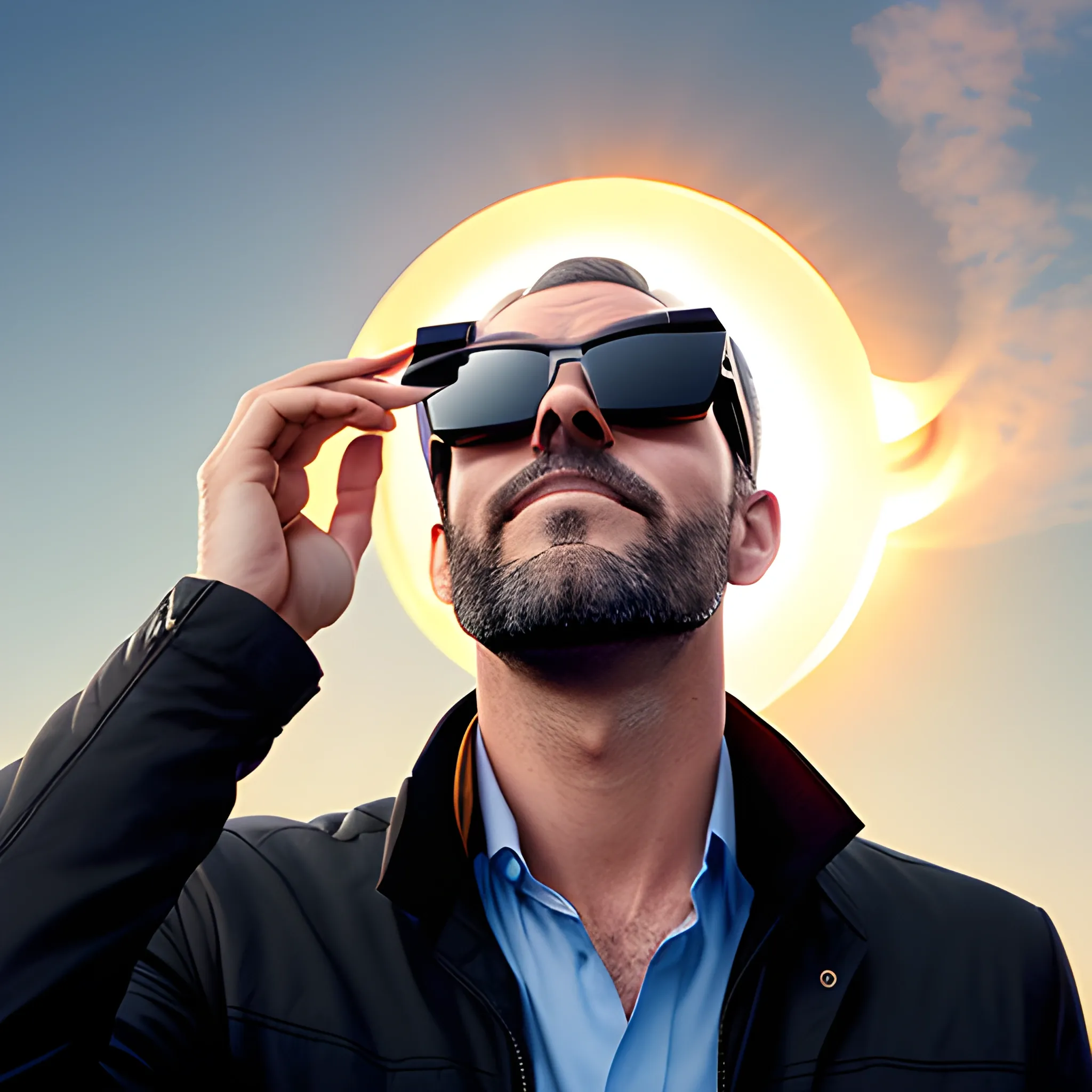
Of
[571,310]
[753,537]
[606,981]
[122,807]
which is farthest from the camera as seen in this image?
[753,537]

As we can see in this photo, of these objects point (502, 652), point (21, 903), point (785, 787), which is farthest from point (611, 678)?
point (21, 903)

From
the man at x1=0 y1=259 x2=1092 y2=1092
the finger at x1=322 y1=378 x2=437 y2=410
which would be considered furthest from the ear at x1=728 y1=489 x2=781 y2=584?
the finger at x1=322 y1=378 x2=437 y2=410

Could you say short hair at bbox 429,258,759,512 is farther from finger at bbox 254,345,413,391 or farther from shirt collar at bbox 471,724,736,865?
shirt collar at bbox 471,724,736,865

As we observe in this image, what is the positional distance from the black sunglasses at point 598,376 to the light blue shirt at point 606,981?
107 centimetres

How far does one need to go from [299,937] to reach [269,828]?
41 centimetres

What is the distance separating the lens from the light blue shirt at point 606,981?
7.11ft

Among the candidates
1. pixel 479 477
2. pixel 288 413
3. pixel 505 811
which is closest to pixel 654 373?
pixel 479 477

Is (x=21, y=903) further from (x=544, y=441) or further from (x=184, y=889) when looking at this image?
(x=544, y=441)

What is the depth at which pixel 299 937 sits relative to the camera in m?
2.26

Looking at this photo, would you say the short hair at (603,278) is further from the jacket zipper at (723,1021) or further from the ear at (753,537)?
the jacket zipper at (723,1021)

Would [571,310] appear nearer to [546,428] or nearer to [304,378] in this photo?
[546,428]

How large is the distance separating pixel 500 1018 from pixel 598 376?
1617mm

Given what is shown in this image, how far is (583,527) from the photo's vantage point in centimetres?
244

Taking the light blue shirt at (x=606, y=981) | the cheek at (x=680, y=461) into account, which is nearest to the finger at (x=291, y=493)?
the cheek at (x=680, y=461)
